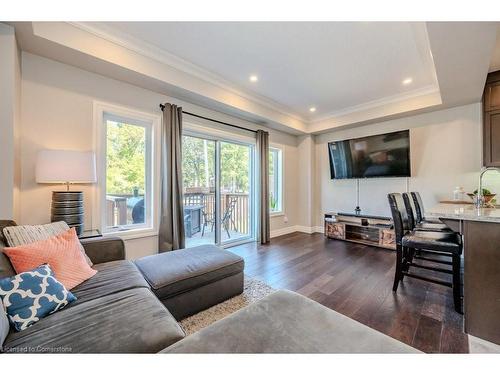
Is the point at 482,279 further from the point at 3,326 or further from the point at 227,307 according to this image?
the point at 3,326

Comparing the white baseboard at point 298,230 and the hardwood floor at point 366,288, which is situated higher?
the white baseboard at point 298,230

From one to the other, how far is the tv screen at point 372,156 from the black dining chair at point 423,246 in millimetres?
1632

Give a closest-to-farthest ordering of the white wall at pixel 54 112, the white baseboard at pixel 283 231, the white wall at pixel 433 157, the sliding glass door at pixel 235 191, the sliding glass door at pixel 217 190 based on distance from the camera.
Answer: the white wall at pixel 54 112, the white wall at pixel 433 157, the sliding glass door at pixel 217 190, the sliding glass door at pixel 235 191, the white baseboard at pixel 283 231

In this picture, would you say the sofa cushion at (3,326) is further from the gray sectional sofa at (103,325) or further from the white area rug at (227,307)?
the white area rug at (227,307)

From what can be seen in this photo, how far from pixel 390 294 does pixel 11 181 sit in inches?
142

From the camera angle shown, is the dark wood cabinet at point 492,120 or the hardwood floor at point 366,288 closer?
the hardwood floor at point 366,288

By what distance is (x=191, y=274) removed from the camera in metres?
1.77

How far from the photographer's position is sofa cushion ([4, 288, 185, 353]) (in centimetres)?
90

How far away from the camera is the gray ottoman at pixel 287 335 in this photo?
85 cm

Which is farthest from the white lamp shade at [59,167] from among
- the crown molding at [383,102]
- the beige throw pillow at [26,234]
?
the crown molding at [383,102]

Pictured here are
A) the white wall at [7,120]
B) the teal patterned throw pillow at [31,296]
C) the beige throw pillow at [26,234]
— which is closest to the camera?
the teal patterned throw pillow at [31,296]

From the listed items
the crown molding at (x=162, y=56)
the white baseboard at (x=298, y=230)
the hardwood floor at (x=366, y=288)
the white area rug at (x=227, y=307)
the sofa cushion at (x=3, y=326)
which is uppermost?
the crown molding at (x=162, y=56)

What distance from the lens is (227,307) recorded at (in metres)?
1.93

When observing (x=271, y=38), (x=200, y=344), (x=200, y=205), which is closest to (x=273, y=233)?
(x=200, y=205)
